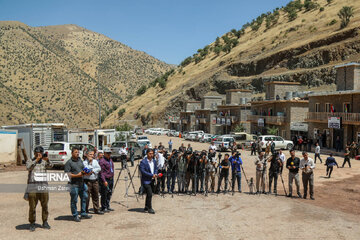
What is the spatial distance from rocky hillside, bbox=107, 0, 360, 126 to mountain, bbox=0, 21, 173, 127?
1279 centimetres

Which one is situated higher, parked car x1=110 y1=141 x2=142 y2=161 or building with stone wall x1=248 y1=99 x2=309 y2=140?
building with stone wall x1=248 y1=99 x2=309 y2=140

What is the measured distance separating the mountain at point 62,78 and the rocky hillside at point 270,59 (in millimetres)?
12790

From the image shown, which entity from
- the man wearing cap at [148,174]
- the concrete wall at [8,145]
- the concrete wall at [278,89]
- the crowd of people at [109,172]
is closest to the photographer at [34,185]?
the crowd of people at [109,172]

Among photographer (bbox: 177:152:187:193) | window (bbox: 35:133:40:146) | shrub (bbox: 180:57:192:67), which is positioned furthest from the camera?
shrub (bbox: 180:57:192:67)

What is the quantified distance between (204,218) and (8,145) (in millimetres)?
17158

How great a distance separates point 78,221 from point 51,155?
40.0ft

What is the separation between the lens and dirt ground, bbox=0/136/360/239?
27.4 ft

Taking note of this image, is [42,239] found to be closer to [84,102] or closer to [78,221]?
[78,221]

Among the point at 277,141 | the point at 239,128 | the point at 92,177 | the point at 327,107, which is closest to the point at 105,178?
the point at 92,177

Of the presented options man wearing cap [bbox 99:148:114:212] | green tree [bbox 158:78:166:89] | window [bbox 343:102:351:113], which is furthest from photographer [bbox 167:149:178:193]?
green tree [bbox 158:78:166:89]

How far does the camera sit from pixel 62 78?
10931 cm

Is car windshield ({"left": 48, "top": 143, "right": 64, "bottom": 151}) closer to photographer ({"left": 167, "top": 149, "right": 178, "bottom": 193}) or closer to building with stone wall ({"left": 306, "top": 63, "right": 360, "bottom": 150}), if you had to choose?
photographer ({"left": 167, "top": 149, "right": 178, "bottom": 193})

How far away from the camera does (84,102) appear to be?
106375 mm

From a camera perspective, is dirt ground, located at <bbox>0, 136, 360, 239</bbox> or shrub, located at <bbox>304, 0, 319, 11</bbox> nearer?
dirt ground, located at <bbox>0, 136, 360, 239</bbox>
